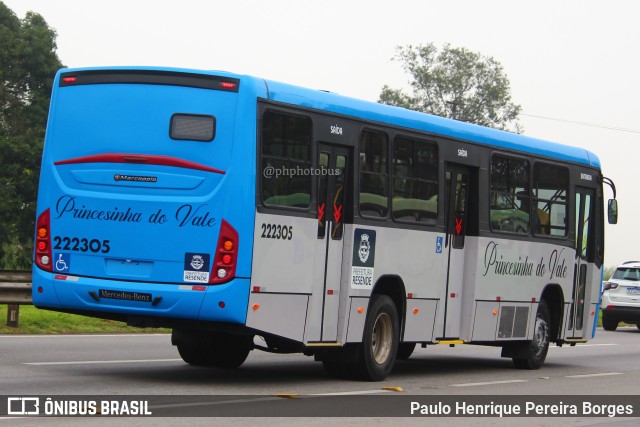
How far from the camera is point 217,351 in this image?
1548 cm

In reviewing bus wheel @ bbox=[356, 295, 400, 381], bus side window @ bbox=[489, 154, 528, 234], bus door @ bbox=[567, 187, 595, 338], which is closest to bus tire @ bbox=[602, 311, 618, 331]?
bus door @ bbox=[567, 187, 595, 338]

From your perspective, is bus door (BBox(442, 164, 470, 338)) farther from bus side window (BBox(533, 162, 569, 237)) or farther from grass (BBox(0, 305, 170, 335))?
grass (BBox(0, 305, 170, 335))

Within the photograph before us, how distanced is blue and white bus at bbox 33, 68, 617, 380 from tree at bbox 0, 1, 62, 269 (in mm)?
38729

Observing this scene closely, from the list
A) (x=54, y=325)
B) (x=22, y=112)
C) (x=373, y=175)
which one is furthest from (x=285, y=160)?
(x=22, y=112)

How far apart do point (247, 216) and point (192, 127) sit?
108 centimetres

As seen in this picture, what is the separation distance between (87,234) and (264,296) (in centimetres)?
191

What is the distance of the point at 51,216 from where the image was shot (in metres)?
13.3

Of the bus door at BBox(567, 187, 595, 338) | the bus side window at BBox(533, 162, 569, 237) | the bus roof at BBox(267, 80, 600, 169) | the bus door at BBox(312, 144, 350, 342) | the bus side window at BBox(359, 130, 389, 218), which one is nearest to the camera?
the bus roof at BBox(267, 80, 600, 169)

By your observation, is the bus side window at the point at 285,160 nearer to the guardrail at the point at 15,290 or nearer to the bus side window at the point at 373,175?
the bus side window at the point at 373,175

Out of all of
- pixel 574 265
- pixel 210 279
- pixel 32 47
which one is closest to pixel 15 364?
pixel 210 279

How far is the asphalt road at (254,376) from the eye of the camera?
12.2 metres

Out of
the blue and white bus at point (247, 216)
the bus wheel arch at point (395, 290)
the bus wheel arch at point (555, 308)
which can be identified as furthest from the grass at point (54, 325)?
the bus wheel arch at point (555, 308)

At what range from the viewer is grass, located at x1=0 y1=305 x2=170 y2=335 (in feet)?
65.3

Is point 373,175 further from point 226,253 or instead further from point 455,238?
point 226,253
